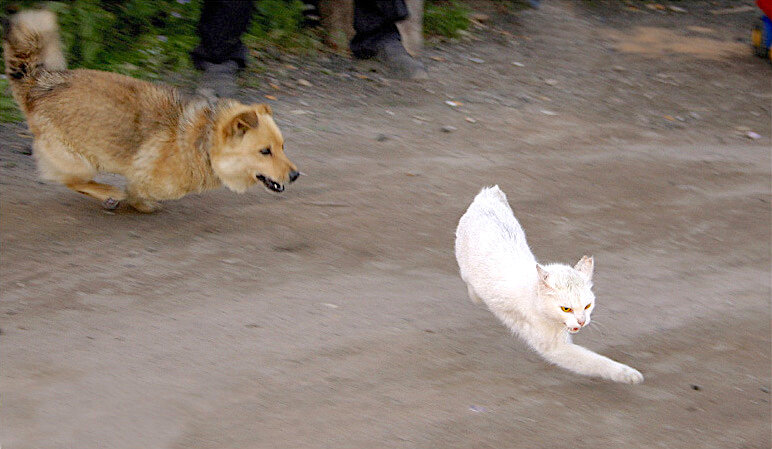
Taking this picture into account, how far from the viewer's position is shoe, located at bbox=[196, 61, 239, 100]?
682cm

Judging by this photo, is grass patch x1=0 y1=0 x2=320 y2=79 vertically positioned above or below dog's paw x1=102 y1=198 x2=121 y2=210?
above

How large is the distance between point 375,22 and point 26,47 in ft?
12.5

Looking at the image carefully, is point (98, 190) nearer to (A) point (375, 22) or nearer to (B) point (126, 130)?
(B) point (126, 130)

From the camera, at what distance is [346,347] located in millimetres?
3932

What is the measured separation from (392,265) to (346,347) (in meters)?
0.95

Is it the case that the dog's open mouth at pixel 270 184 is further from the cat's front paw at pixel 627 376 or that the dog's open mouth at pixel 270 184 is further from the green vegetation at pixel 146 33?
the green vegetation at pixel 146 33

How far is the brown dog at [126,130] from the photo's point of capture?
474 centimetres

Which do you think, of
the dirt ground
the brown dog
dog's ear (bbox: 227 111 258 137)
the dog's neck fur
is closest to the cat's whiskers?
the dirt ground

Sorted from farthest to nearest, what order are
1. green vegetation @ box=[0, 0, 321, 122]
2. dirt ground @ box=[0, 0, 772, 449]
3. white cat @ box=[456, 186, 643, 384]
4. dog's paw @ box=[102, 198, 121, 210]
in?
green vegetation @ box=[0, 0, 321, 122] < dog's paw @ box=[102, 198, 121, 210] < white cat @ box=[456, 186, 643, 384] < dirt ground @ box=[0, 0, 772, 449]

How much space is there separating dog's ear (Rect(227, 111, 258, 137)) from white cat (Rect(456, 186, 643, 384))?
1326 millimetres

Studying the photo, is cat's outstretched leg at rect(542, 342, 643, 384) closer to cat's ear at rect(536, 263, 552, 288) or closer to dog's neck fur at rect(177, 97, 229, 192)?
cat's ear at rect(536, 263, 552, 288)

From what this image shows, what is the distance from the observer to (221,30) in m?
6.91

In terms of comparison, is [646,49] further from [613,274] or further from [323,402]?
[323,402]

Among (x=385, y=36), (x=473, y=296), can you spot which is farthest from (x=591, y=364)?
(x=385, y=36)
